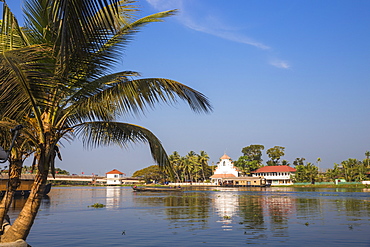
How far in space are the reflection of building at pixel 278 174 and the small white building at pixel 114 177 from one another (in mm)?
71620

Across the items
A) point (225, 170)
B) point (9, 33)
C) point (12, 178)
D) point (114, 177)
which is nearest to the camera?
point (9, 33)

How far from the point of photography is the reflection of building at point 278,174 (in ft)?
335

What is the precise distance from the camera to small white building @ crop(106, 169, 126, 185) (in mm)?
154825

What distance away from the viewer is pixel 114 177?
156m

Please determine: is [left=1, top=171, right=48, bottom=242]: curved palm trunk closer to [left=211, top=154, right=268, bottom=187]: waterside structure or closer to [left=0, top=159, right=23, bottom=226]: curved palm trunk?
[left=0, top=159, right=23, bottom=226]: curved palm trunk

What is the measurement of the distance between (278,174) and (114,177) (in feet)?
262

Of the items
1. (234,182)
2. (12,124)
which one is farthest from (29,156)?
(234,182)

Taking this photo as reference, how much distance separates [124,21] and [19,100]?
2.91m

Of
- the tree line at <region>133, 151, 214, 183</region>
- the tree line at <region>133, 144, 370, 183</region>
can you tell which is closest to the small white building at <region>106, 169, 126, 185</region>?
the tree line at <region>133, 144, 370, 183</region>

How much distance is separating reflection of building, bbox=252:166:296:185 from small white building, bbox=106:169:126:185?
71620 millimetres

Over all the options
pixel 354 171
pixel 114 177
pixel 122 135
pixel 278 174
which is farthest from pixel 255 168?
pixel 122 135

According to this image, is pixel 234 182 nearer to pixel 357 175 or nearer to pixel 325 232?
pixel 357 175

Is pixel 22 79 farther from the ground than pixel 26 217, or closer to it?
farther from the ground

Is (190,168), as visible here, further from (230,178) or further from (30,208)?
(30,208)
